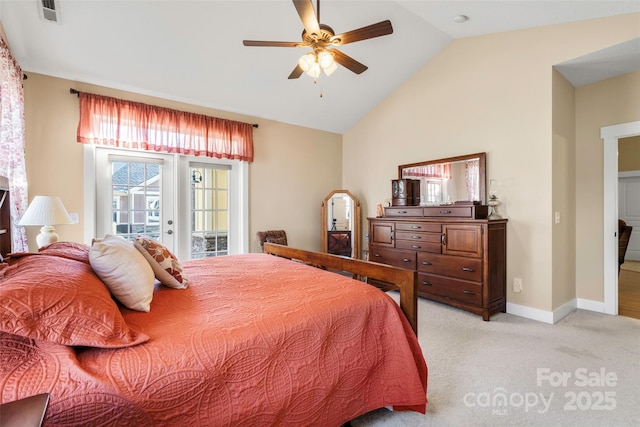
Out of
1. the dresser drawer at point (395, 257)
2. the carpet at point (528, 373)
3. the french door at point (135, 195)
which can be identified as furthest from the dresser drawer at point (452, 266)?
the french door at point (135, 195)

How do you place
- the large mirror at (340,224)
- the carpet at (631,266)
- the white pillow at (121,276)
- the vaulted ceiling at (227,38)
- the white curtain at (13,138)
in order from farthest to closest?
1. the carpet at (631,266)
2. the large mirror at (340,224)
3. the vaulted ceiling at (227,38)
4. the white curtain at (13,138)
5. the white pillow at (121,276)

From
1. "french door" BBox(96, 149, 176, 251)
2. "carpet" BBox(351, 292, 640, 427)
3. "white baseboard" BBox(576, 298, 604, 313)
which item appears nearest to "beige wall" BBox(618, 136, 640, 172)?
"white baseboard" BBox(576, 298, 604, 313)

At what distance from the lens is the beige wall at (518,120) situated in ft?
9.78

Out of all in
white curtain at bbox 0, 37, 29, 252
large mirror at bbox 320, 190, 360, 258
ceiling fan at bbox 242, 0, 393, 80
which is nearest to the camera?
ceiling fan at bbox 242, 0, 393, 80

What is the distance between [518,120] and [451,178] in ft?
3.08

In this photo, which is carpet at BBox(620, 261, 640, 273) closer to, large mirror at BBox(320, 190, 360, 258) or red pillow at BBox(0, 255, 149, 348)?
large mirror at BBox(320, 190, 360, 258)

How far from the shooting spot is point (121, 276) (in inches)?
50.9

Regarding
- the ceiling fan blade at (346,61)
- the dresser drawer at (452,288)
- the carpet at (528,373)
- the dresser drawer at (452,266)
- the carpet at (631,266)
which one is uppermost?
the ceiling fan blade at (346,61)

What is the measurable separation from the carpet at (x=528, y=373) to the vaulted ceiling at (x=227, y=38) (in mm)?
2657

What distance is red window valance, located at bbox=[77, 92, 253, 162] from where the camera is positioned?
10.3ft

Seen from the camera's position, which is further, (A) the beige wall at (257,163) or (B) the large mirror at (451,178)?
(B) the large mirror at (451,178)

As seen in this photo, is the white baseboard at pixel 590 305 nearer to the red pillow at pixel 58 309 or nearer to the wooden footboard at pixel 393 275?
the wooden footboard at pixel 393 275

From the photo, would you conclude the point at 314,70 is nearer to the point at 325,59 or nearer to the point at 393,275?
the point at 325,59

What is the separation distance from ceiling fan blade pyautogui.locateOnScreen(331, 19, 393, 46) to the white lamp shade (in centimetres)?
258
